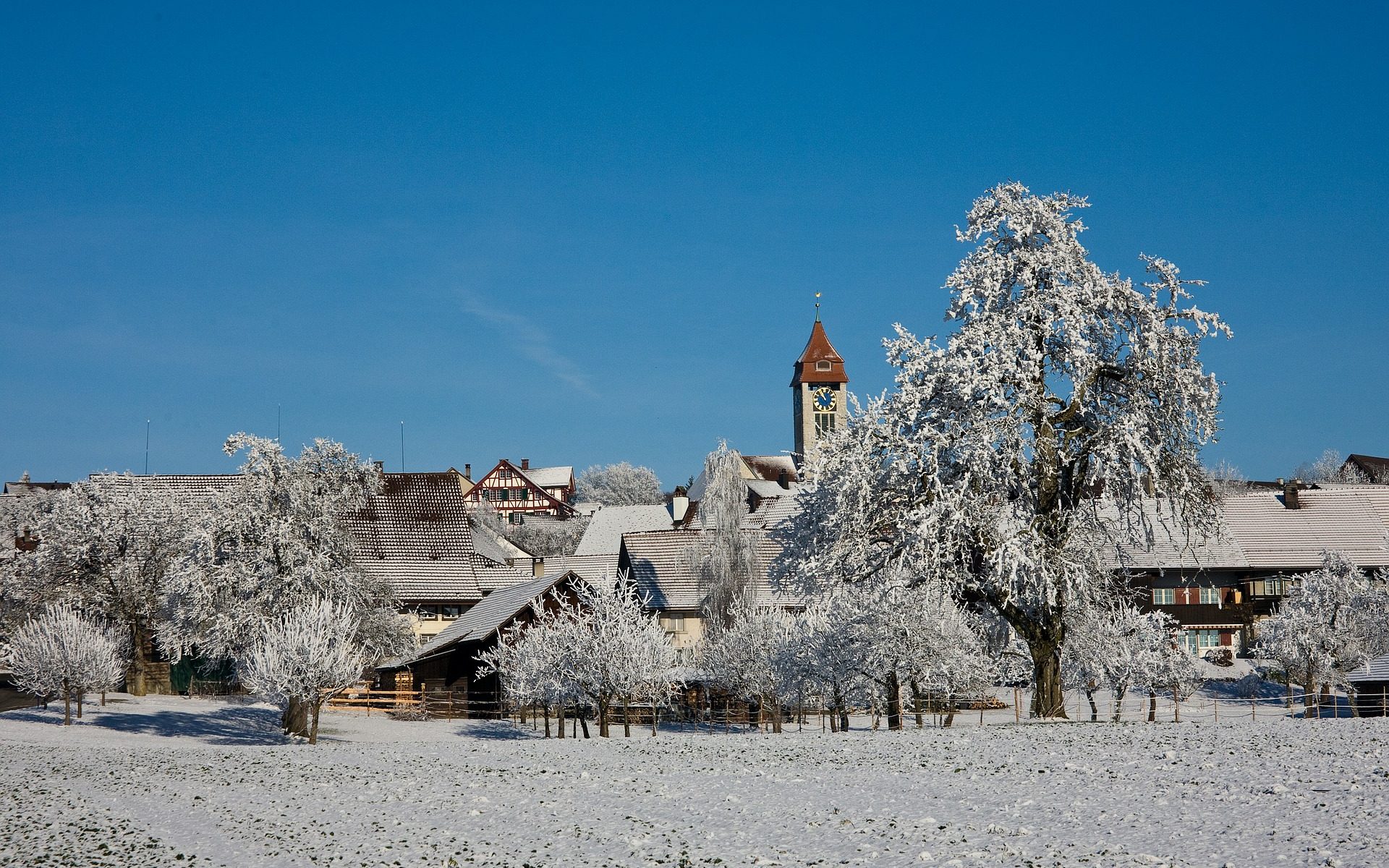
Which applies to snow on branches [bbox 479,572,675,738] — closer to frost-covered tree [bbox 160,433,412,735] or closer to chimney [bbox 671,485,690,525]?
frost-covered tree [bbox 160,433,412,735]

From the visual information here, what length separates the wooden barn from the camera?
53.3 metres

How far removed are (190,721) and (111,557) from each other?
1268cm

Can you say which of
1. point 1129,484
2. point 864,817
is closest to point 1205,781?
point 864,817

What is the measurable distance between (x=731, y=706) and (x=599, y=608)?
12499 millimetres

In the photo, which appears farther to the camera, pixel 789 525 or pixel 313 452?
pixel 313 452

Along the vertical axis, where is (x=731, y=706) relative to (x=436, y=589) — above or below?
below

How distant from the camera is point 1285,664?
169 ft

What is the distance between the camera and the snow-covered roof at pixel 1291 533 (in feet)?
234

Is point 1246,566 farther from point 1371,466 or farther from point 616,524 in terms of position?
point 1371,466

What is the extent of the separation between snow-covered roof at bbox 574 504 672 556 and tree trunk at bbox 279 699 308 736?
56.9 metres

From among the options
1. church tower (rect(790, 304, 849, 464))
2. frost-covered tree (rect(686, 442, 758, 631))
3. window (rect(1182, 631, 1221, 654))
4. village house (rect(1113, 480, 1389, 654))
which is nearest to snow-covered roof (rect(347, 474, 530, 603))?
frost-covered tree (rect(686, 442, 758, 631))

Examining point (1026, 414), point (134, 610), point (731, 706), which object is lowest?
point (731, 706)

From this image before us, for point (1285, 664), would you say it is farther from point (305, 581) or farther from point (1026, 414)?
point (305, 581)

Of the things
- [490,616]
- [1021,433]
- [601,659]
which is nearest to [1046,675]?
[1021,433]
